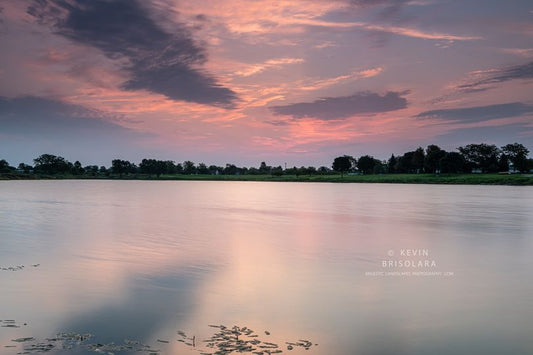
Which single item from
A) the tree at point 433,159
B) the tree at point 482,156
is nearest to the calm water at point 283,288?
the tree at point 433,159

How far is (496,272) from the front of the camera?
56.5 feet

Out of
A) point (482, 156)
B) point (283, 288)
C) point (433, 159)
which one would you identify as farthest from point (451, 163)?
point (283, 288)

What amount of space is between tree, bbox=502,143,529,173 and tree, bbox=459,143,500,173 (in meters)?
6.11

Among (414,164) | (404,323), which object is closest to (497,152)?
(414,164)

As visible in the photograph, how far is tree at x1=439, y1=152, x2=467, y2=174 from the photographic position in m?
173

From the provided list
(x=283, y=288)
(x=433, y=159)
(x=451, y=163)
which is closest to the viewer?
(x=283, y=288)

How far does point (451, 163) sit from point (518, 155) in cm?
4372

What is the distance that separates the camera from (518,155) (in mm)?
193375

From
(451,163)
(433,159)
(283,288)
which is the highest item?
(433,159)

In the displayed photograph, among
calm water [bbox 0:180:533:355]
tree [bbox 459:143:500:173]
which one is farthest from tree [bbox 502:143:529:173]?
calm water [bbox 0:180:533:355]

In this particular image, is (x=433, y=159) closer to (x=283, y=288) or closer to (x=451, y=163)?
(x=451, y=163)

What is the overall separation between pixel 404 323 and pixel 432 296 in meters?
3.16

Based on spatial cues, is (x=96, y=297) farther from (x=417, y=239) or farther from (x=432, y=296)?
(x=417, y=239)

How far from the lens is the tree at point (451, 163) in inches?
6801
